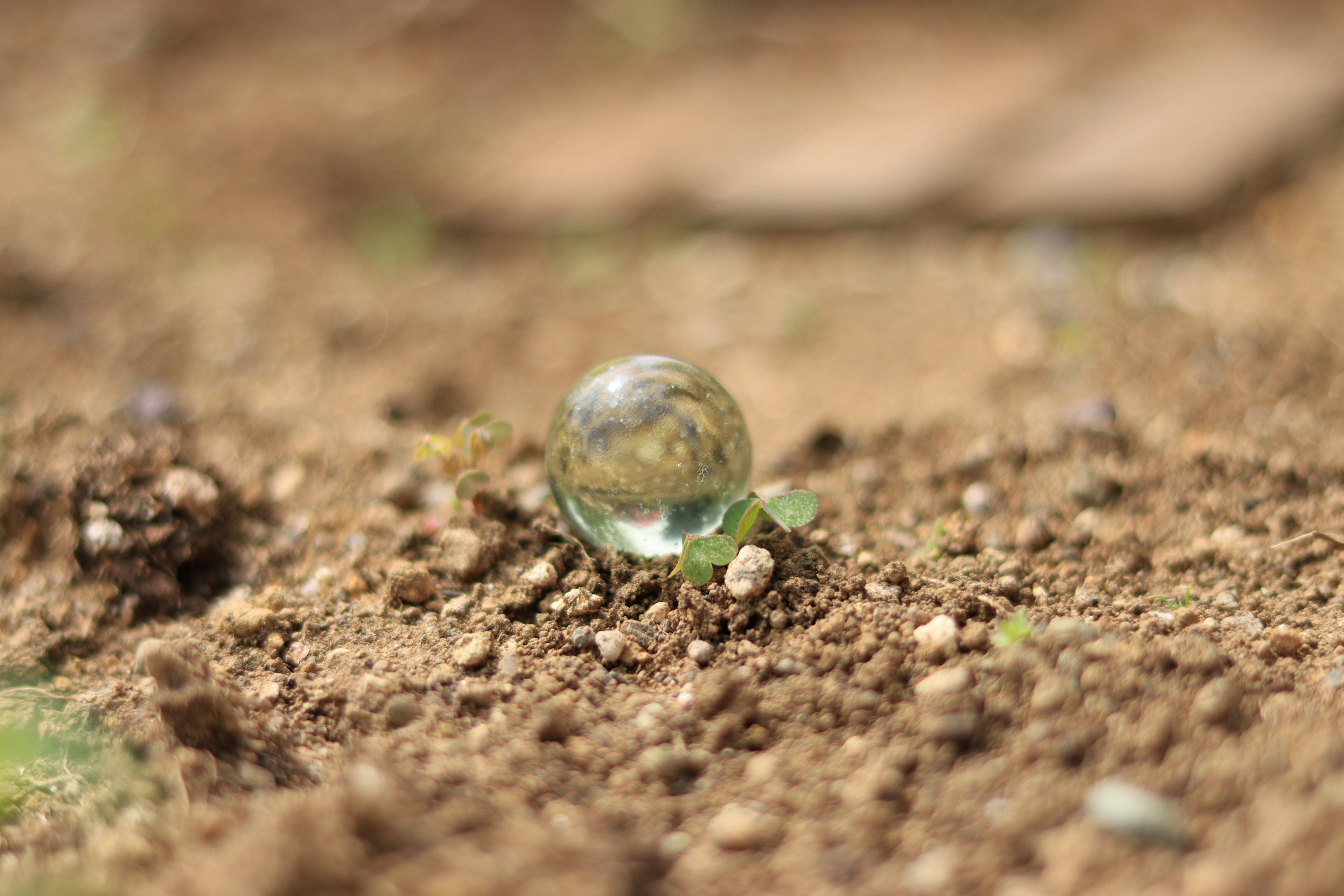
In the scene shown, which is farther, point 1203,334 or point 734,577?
point 1203,334

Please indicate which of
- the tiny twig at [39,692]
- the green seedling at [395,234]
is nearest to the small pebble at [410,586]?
the tiny twig at [39,692]

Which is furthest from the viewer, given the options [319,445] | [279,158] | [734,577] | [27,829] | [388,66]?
[388,66]

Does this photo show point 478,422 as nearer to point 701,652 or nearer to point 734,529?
point 734,529

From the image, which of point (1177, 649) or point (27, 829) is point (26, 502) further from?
point (1177, 649)

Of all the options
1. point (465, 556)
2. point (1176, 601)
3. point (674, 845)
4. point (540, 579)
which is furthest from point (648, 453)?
point (1176, 601)

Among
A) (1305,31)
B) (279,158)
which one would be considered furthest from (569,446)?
(1305,31)

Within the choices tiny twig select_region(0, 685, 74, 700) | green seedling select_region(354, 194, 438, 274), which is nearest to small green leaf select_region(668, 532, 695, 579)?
tiny twig select_region(0, 685, 74, 700)

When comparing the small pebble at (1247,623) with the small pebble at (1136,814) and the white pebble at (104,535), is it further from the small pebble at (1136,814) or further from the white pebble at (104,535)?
the white pebble at (104,535)
